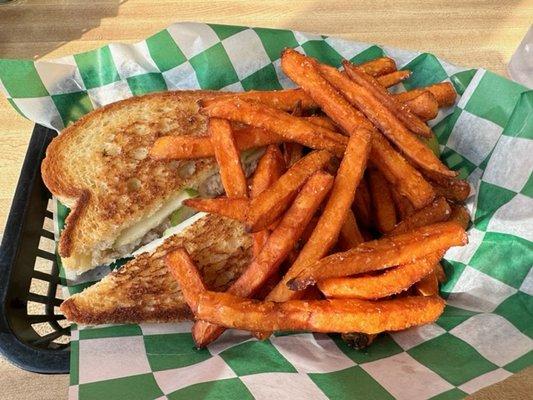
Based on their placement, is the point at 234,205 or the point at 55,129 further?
the point at 55,129

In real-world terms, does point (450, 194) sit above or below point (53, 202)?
above

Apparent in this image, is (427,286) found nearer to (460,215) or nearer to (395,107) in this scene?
(460,215)

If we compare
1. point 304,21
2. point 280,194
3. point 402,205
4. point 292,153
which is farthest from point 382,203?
point 304,21

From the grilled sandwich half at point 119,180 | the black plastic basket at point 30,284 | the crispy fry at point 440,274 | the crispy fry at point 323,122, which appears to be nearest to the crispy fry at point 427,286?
the crispy fry at point 440,274

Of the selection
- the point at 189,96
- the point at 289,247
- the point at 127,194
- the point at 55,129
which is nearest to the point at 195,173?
the point at 127,194

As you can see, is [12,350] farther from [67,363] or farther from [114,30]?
[114,30]

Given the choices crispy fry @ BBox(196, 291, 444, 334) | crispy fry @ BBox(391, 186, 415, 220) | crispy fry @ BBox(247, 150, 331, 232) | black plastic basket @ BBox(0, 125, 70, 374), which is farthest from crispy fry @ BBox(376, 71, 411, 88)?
black plastic basket @ BBox(0, 125, 70, 374)
